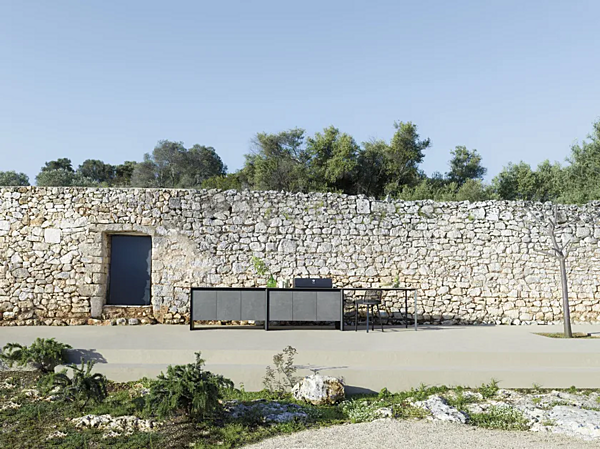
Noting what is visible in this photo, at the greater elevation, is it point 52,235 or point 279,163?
point 279,163

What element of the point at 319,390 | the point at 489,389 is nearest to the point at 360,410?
the point at 319,390

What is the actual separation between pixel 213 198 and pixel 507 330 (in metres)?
5.41

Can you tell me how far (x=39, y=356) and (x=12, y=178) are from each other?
18600 millimetres

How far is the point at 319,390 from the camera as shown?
16.0 ft

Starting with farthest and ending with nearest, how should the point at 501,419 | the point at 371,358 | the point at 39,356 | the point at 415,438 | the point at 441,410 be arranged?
the point at 371,358
the point at 39,356
the point at 441,410
the point at 501,419
the point at 415,438

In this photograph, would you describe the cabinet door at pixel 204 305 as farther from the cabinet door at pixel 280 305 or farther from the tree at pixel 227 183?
the tree at pixel 227 183

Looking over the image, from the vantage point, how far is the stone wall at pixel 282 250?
8.46 metres

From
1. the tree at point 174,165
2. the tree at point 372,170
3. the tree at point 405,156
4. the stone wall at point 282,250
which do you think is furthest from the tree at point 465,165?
the tree at point 174,165

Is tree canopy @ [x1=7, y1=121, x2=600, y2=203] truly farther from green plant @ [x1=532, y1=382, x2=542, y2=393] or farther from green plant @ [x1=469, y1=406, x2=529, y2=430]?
green plant @ [x1=469, y1=406, x2=529, y2=430]

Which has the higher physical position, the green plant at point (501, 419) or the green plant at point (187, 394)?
the green plant at point (187, 394)

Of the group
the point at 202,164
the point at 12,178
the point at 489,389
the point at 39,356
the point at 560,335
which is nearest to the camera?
the point at 489,389

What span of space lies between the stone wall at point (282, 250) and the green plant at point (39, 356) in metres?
2.79

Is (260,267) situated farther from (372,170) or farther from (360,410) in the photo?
(372,170)

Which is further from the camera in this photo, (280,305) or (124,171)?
(124,171)
